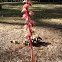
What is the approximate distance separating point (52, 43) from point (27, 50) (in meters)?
0.50

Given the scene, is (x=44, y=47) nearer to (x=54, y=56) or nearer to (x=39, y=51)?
(x=39, y=51)

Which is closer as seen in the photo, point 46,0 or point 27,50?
point 27,50

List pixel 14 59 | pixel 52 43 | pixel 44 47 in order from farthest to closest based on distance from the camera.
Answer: pixel 52 43 < pixel 44 47 < pixel 14 59

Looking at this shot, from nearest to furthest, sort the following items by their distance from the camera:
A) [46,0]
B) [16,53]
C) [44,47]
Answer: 1. [16,53]
2. [44,47]
3. [46,0]

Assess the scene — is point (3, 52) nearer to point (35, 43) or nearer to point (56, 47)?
point (35, 43)

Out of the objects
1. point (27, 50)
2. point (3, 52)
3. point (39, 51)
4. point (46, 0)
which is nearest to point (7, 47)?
point (3, 52)

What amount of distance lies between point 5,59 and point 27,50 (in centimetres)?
38

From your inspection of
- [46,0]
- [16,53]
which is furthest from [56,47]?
[46,0]

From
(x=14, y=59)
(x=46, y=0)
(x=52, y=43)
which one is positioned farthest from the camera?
(x=46, y=0)

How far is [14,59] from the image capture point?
5.13 feet

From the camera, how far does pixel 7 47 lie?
1957 mm

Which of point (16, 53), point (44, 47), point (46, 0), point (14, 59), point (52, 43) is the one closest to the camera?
point (14, 59)

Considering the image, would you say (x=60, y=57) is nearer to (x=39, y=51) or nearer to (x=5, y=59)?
(x=39, y=51)

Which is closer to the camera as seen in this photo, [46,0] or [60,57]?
[60,57]
